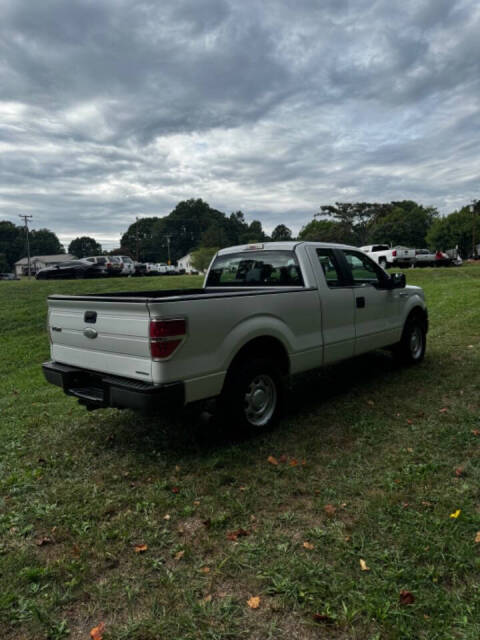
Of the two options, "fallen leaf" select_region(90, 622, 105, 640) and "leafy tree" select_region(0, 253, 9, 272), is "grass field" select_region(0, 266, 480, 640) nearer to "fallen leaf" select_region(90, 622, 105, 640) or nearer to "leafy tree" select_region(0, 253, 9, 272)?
"fallen leaf" select_region(90, 622, 105, 640)

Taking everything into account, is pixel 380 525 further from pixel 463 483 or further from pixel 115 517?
pixel 115 517

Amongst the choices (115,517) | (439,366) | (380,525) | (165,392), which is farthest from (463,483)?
(439,366)

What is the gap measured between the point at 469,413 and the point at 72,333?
422 cm

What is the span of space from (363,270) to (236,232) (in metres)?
129

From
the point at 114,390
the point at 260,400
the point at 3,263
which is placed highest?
the point at 3,263

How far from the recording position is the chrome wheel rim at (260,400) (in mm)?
4207

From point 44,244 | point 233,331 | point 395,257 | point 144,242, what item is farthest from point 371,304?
point 44,244

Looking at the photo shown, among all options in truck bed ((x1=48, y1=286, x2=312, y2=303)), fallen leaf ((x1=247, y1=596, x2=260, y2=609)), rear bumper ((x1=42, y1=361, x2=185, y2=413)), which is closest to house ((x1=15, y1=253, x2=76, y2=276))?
truck bed ((x1=48, y1=286, x2=312, y2=303))

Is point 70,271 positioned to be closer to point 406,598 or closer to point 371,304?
point 371,304

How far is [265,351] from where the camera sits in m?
4.31

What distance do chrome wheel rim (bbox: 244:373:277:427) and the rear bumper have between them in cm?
91

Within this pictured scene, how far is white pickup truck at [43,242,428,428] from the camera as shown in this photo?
11.3 feet

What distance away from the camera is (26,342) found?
10742 millimetres

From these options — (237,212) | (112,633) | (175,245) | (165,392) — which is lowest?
(112,633)
